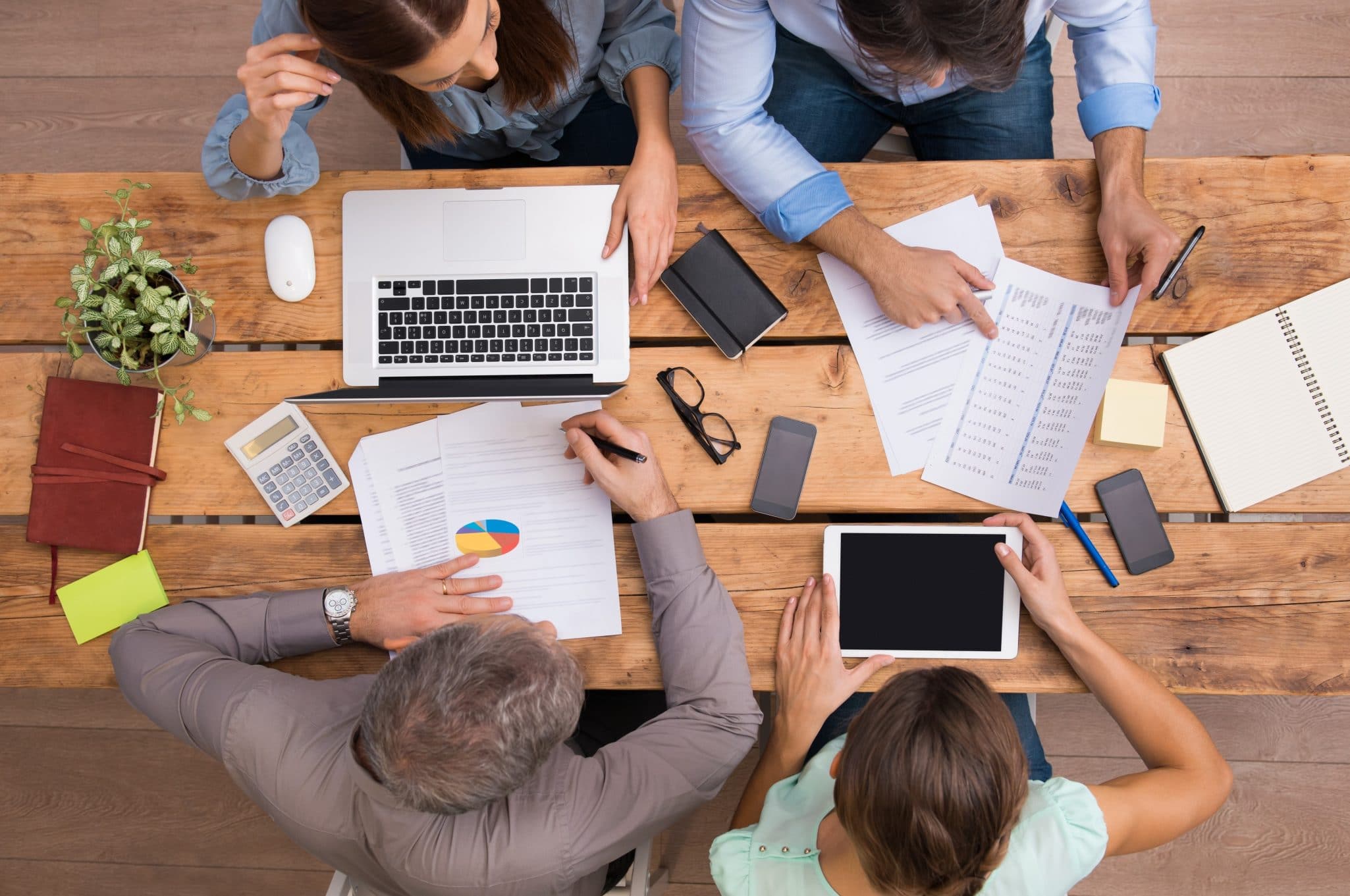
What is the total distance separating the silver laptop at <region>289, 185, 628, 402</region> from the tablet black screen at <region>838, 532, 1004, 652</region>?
1.54ft

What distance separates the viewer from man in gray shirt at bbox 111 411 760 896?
105 centimetres

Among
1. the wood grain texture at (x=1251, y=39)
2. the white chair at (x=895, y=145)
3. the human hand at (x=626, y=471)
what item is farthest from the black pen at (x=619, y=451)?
the wood grain texture at (x=1251, y=39)

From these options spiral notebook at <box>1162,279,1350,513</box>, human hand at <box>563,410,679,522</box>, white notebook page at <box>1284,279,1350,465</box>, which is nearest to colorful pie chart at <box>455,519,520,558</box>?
human hand at <box>563,410,679,522</box>

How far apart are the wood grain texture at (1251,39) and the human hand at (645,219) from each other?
1.55 m

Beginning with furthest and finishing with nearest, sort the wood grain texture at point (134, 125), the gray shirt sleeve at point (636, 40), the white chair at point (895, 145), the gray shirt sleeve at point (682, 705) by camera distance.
Answer: the wood grain texture at point (134, 125)
the white chair at point (895, 145)
the gray shirt sleeve at point (636, 40)
the gray shirt sleeve at point (682, 705)

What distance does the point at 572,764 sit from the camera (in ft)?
3.95

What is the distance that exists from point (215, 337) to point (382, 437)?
33cm

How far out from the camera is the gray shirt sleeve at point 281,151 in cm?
129

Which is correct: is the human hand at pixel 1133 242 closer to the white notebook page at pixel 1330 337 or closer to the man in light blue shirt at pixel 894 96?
the man in light blue shirt at pixel 894 96

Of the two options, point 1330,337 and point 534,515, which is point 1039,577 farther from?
point 534,515

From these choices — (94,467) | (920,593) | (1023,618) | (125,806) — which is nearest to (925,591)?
(920,593)

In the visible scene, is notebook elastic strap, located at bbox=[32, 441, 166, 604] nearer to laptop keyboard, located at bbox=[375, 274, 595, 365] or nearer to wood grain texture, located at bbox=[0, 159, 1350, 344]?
wood grain texture, located at bbox=[0, 159, 1350, 344]

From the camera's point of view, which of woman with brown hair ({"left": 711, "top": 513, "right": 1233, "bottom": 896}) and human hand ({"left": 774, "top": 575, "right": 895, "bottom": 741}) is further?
human hand ({"left": 774, "top": 575, "right": 895, "bottom": 741})

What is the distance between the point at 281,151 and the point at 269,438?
1.45 feet
